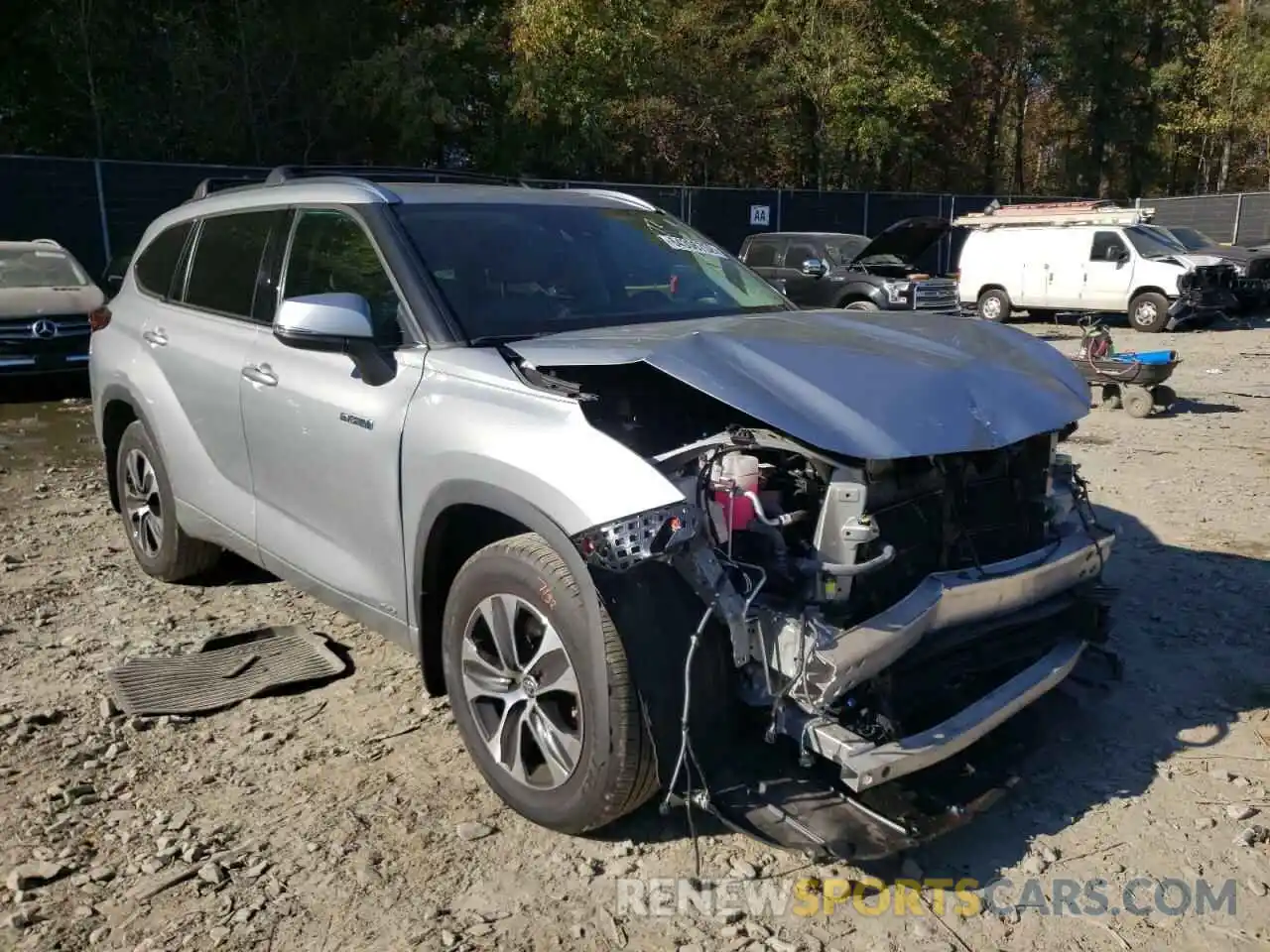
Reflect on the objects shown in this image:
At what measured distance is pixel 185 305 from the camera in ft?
15.7

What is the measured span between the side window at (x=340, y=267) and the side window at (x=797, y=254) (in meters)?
14.1

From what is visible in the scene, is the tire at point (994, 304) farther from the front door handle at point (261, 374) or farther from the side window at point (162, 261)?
the front door handle at point (261, 374)

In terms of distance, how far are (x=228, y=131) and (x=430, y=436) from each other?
20318 millimetres

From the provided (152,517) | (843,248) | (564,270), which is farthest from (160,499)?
(843,248)

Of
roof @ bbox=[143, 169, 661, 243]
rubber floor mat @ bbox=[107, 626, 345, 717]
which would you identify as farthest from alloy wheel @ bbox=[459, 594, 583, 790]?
roof @ bbox=[143, 169, 661, 243]

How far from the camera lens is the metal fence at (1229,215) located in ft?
101

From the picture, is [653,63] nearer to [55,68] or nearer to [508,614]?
[55,68]

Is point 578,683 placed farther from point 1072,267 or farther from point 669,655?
point 1072,267

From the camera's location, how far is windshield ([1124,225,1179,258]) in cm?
1816

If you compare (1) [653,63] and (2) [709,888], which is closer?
(2) [709,888]

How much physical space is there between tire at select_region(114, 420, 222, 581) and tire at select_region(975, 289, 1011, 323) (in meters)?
17.5

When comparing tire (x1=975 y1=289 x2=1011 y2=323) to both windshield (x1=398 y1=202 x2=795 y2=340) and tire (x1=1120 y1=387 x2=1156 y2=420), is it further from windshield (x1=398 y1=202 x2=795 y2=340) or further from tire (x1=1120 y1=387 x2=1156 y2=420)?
windshield (x1=398 y1=202 x2=795 y2=340)

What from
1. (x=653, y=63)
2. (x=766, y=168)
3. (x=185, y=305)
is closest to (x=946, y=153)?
(x=766, y=168)

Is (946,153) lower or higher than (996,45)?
lower
